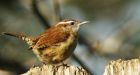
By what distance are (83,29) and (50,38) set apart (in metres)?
2.67

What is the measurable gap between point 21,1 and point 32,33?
58cm

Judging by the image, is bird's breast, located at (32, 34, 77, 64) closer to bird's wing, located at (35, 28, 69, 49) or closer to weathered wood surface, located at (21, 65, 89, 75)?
bird's wing, located at (35, 28, 69, 49)

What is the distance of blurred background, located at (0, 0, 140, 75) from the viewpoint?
6.66 meters

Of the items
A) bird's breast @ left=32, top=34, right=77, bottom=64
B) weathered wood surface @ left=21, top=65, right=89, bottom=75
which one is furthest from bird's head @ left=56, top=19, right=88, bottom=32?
weathered wood surface @ left=21, top=65, right=89, bottom=75

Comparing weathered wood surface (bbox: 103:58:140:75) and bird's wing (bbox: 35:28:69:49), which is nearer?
weathered wood surface (bbox: 103:58:140:75)

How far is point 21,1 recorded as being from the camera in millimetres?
7281

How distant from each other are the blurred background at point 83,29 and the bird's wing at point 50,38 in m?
1.00

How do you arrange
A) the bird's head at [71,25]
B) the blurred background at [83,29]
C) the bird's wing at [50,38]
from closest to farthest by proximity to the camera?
the bird's wing at [50,38], the bird's head at [71,25], the blurred background at [83,29]

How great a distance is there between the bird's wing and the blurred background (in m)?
1.00

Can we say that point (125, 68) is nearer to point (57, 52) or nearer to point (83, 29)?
point (57, 52)

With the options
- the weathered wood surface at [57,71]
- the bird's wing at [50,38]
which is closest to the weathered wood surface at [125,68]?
the weathered wood surface at [57,71]

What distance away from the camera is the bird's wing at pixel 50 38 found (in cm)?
491

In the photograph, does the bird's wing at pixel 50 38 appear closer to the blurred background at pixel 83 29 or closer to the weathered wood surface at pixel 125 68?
the blurred background at pixel 83 29

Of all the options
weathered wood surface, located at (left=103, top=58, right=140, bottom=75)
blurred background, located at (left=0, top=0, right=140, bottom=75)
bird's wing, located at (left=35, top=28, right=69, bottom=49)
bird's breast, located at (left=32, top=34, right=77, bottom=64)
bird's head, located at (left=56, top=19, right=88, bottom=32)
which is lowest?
weathered wood surface, located at (left=103, top=58, right=140, bottom=75)
